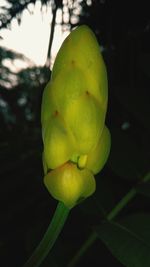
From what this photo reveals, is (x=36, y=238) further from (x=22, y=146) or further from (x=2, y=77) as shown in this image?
(x=2, y=77)

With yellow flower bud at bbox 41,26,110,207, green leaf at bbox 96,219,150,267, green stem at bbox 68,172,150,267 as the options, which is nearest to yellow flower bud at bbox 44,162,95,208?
yellow flower bud at bbox 41,26,110,207

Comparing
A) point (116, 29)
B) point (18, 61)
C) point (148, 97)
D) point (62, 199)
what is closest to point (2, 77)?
point (18, 61)

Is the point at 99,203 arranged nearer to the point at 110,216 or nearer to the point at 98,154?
the point at 110,216

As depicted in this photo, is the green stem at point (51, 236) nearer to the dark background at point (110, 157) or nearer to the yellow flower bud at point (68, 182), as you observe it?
the yellow flower bud at point (68, 182)

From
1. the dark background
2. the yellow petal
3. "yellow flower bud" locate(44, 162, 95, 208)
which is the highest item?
the yellow petal

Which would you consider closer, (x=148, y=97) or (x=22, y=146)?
(x=148, y=97)

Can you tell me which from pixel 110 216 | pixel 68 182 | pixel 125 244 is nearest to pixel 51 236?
pixel 68 182

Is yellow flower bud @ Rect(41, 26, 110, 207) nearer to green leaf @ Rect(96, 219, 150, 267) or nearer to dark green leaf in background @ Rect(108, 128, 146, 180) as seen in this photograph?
green leaf @ Rect(96, 219, 150, 267)
